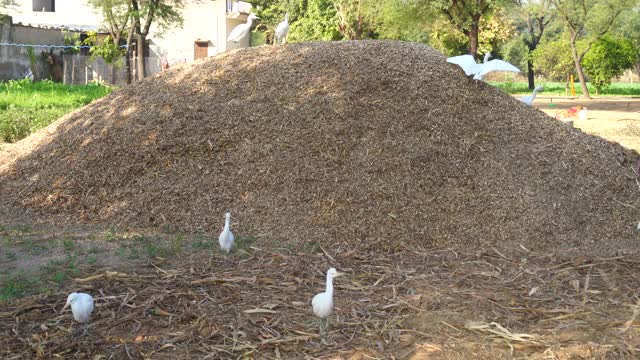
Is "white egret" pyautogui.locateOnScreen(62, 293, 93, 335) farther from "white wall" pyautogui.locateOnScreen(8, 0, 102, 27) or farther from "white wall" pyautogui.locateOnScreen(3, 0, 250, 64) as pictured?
"white wall" pyautogui.locateOnScreen(8, 0, 102, 27)

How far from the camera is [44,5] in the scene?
96.5ft

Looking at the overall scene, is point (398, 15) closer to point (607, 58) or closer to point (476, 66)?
point (607, 58)

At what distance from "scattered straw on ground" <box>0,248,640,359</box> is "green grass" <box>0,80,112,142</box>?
245 inches

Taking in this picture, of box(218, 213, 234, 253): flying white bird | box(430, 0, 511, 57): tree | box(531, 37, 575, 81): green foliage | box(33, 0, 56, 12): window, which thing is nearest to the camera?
box(218, 213, 234, 253): flying white bird

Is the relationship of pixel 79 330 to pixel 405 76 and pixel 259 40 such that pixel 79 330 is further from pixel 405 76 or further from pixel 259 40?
pixel 259 40

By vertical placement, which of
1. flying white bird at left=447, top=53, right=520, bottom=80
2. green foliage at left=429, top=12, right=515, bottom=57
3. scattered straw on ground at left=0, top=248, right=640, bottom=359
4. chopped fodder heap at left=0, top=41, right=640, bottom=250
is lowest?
scattered straw on ground at left=0, top=248, right=640, bottom=359

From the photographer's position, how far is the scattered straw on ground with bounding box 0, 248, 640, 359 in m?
3.35

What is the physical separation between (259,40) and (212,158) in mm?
32635

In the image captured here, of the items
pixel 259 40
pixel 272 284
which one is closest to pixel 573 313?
pixel 272 284

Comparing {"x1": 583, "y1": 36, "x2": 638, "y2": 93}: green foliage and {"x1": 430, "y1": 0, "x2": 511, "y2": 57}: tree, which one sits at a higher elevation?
{"x1": 430, "y1": 0, "x2": 511, "y2": 57}: tree

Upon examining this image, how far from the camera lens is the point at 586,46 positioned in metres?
31.5

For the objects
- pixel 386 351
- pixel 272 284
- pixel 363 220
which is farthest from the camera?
pixel 363 220

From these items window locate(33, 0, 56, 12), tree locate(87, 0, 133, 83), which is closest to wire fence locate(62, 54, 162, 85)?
tree locate(87, 0, 133, 83)

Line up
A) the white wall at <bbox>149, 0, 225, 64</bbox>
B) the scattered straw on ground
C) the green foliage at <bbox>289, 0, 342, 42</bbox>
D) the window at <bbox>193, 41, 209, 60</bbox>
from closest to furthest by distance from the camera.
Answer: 1. the scattered straw on ground
2. the white wall at <bbox>149, 0, 225, 64</bbox>
3. the window at <bbox>193, 41, 209, 60</bbox>
4. the green foliage at <bbox>289, 0, 342, 42</bbox>
